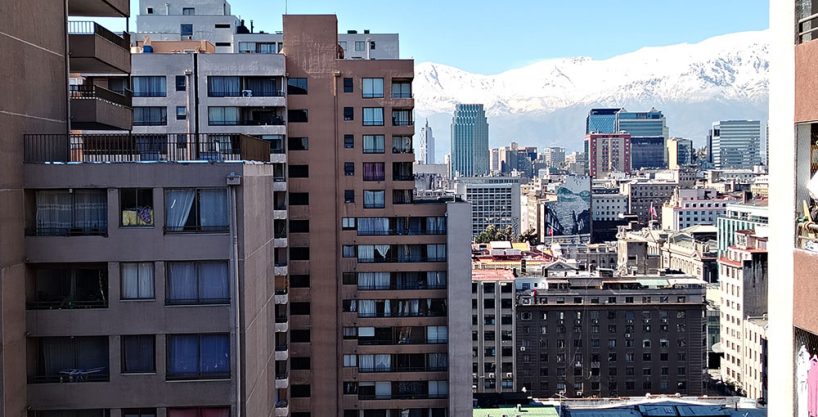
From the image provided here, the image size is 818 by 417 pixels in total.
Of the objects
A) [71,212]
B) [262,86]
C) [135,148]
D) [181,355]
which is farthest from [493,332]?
[71,212]

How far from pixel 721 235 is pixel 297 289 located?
121 m

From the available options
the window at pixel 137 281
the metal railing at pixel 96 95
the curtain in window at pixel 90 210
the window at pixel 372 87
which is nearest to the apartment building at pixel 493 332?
the window at pixel 372 87

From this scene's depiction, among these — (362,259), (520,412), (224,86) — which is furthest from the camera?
(520,412)

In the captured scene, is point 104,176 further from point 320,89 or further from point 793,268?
point 320,89

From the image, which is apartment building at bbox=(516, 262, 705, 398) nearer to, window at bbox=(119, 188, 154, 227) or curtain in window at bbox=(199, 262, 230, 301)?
curtain in window at bbox=(199, 262, 230, 301)

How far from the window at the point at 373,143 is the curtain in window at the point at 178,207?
78.0 feet

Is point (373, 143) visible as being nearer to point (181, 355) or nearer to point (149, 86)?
point (149, 86)

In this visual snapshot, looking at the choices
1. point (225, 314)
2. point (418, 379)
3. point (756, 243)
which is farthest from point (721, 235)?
point (225, 314)

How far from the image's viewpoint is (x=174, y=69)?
36.3 m

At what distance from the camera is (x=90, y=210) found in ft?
48.0

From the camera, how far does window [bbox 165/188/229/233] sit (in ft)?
48.0

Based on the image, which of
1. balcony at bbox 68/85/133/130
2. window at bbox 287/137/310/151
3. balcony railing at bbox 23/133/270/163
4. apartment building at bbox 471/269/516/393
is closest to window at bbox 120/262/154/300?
balcony railing at bbox 23/133/270/163

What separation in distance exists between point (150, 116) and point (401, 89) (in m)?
9.59

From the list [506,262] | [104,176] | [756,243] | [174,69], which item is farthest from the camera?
[506,262]
